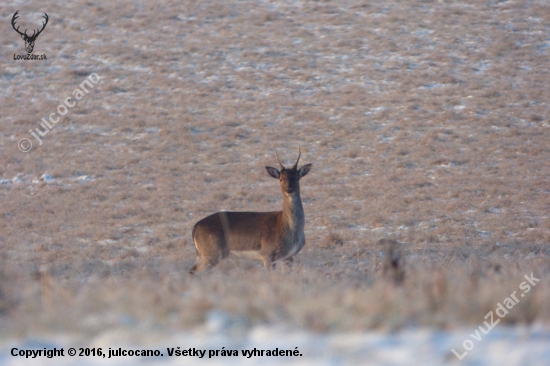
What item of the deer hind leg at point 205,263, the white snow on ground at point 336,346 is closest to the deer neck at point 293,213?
the deer hind leg at point 205,263

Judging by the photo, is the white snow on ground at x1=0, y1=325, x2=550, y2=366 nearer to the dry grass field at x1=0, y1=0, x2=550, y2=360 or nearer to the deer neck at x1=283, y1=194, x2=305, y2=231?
the dry grass field at x1=0, y1=0, x2=550, y2=360

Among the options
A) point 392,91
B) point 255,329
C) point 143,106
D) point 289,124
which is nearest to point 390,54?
point 392,91

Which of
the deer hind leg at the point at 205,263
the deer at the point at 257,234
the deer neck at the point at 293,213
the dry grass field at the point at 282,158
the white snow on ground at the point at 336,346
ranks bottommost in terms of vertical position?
the dry grass field at the point at 282,158

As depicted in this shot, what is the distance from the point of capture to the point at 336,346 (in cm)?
414

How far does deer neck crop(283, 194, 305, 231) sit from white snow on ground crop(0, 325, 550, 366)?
16.3 feet

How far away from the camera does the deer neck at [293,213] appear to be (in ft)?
31.0

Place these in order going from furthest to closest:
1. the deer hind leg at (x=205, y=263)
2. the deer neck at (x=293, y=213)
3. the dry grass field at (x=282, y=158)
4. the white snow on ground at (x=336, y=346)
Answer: the deer neck at (x=293, y=213)
the deer hind leg at (x=205, y=263)
the dry grass field at (x=282, y=158)
the white snow on ground at (x=336, y=346)

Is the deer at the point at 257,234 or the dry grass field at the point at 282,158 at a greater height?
the deer at the point at 257,234

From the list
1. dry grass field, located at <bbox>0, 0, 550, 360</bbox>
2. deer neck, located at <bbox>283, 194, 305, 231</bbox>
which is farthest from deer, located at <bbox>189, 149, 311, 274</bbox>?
dry grass field, located at <bbox>0, 0, 550, 360</bbox>

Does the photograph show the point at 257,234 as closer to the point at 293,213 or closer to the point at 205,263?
the point at 293,213

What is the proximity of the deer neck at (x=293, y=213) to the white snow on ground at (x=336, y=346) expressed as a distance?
4959mm

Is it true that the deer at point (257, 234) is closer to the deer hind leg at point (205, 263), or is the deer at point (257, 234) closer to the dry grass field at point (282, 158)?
the deer hind leg at point (205, 263)

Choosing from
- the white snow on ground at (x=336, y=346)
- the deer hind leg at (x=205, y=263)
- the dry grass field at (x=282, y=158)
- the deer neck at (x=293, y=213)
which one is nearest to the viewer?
the white snow on ground at (x=336, y=346)

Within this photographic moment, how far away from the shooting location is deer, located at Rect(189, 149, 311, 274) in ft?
30.5
